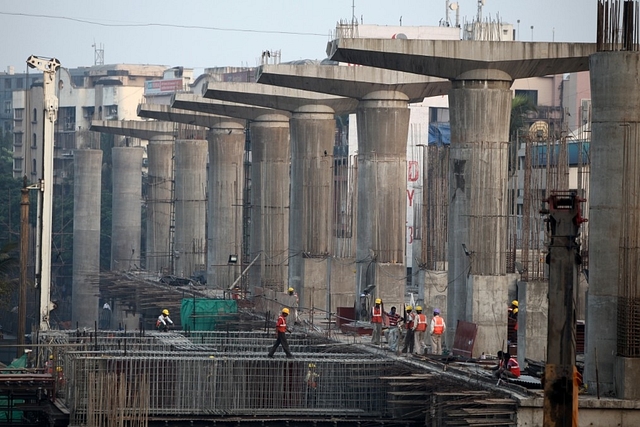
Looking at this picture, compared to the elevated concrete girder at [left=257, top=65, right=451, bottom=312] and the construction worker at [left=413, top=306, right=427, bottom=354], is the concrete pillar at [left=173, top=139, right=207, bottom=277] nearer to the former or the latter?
the elevated concrete girder at [left=257, top=65, right=451, bottom=312]

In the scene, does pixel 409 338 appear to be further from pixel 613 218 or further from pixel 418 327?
pixel 613 218

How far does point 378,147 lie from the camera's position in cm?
5794

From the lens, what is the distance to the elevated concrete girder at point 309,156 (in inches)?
2608

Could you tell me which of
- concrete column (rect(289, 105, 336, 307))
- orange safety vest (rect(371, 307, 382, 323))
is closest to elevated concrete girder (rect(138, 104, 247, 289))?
concrete column (rect(289, 105, 336, 307))

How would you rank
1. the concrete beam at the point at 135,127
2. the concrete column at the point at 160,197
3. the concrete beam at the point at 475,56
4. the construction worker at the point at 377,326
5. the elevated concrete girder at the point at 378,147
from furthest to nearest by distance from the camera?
the concrete column at the point at 160,197
the concrete beam at the point at 135,127
the elevated concrete girder at the point at 378,147
the construction worker at the point at 377,326
the concrete beam at the point at 475,56

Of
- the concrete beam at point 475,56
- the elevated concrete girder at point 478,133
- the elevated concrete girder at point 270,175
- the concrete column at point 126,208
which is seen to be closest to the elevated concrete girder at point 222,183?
the elevated concrete girder at point 270,175

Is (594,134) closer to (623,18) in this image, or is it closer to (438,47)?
(623,18)

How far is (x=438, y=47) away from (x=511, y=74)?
2.58 m

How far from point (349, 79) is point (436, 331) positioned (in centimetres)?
1593

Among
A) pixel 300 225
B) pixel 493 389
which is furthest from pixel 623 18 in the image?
pixel 300 225

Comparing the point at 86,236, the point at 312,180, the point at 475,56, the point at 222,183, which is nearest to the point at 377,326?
the point at 475,56

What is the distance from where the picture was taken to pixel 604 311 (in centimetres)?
3566

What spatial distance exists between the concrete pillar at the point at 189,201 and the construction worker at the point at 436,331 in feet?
154

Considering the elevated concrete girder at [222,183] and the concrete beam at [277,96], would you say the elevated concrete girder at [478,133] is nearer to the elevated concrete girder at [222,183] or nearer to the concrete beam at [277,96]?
the concrete beam at [277,96]
